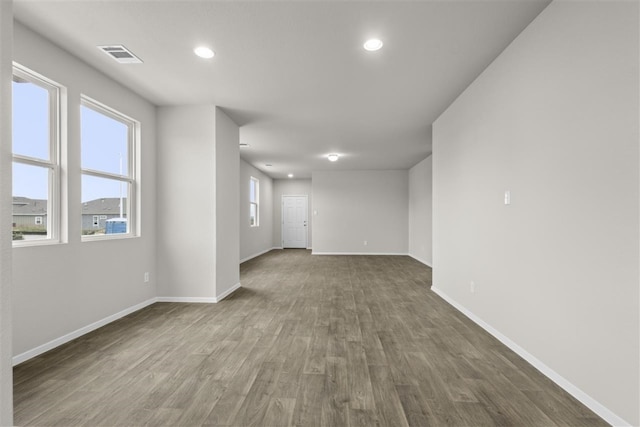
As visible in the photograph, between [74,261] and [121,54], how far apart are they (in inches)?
76.9

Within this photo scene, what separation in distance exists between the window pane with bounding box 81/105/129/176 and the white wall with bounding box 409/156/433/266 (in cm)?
625

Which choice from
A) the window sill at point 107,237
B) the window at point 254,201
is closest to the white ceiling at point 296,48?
the window sill at point 107,237

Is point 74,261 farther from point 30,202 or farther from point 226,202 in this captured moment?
point 226,202

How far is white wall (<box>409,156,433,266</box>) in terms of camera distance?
760 centimetres

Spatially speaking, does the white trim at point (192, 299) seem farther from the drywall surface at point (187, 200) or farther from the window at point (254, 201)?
the window at point (254, 201)

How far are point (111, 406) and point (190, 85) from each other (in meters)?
3.07

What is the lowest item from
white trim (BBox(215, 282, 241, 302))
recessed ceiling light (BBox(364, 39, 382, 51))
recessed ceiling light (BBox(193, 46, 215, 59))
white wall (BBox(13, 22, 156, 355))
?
white trim (BBox(215, 282, 241, 302))

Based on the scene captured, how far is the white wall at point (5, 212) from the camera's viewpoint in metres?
1.12

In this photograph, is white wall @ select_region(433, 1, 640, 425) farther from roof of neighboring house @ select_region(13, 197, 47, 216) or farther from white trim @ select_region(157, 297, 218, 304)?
roof of neighboring house @ select_region(13, 197, 47, 216)

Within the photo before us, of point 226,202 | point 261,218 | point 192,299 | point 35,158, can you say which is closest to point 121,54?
point 35,158

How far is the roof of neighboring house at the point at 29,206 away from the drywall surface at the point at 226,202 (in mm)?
1789

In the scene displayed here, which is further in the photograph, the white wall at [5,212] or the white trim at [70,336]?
the white trim at [70,336]

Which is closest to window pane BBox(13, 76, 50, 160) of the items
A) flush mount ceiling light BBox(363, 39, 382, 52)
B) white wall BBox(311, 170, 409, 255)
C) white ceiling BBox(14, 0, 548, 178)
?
white ceiling BBox(14, 0, 548, 178)

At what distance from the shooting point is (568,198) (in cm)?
199
